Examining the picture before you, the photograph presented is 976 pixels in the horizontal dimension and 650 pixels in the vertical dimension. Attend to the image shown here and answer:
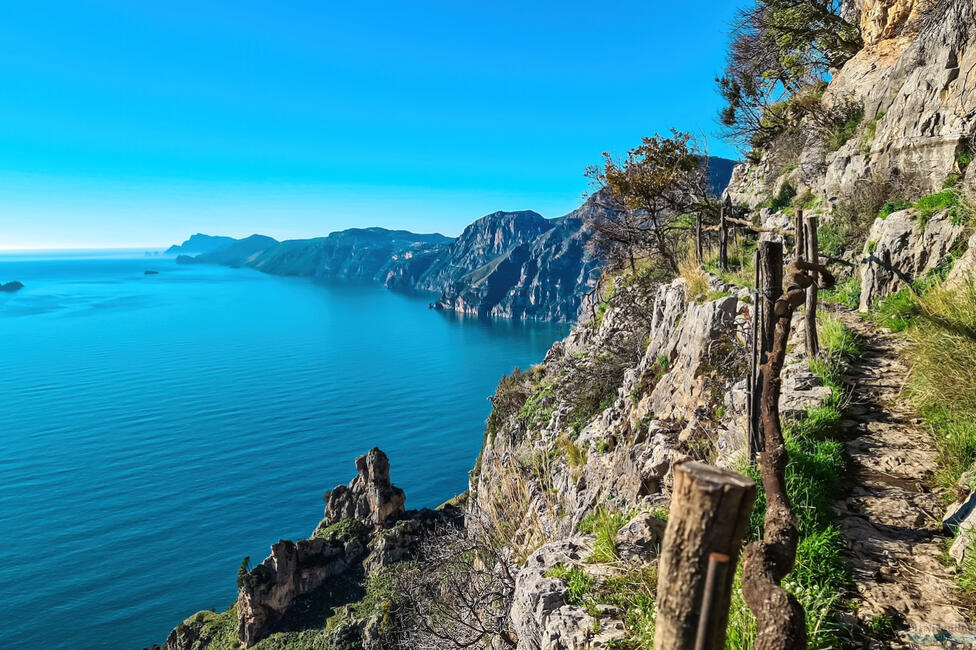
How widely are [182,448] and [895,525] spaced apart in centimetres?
7688

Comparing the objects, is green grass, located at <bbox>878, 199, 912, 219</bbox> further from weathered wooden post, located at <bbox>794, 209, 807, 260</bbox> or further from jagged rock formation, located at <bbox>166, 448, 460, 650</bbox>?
jagged rock formation, located at <bbox>166, 448, 460, 650</bbox>

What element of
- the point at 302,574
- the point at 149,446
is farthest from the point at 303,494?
the point at 149,446

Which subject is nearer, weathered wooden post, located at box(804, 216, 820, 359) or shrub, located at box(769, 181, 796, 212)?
weathered wooden post, located at box(804, 216, 820, 359)

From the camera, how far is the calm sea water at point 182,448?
42.0 metres

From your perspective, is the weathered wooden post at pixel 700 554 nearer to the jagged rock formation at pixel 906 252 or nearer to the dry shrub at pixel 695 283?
the jagged rock formation at pixel 906 252

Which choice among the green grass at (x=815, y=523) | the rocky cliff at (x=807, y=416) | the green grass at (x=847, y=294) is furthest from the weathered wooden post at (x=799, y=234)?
the green grass at (x=847, y=294)

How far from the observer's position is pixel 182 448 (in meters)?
65.5

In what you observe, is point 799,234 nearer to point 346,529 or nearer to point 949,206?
point 949,206

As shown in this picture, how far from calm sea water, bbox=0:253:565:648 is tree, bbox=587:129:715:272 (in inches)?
1692

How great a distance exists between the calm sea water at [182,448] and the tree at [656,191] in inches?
1692

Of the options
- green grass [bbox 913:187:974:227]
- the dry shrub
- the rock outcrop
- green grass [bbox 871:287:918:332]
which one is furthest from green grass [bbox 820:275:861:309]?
the rock outcrop

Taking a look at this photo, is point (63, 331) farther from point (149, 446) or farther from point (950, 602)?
point (950, 602)

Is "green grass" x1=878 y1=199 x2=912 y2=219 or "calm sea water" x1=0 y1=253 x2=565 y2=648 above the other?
"green grass" x1=878 y1=199 x2=912 y2=219

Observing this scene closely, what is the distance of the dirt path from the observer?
345 cm
